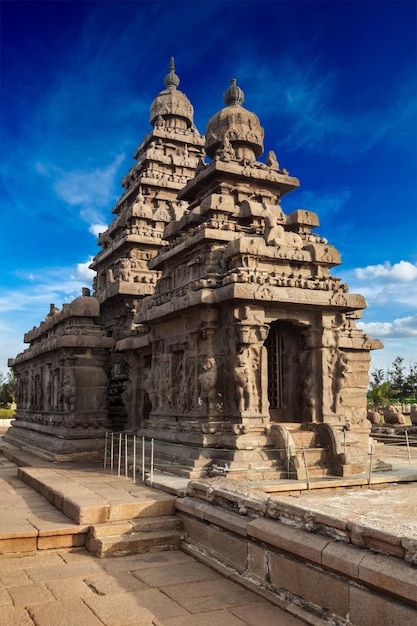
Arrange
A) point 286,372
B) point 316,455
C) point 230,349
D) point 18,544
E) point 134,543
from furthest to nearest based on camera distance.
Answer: point 286,372
point 230,349
point 316,455
point 134,543
point 18,544

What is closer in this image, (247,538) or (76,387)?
(247,538)

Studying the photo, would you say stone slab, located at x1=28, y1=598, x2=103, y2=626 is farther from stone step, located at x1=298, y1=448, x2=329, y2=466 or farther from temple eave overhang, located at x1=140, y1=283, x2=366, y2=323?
temple eave overhang, located at x1=140, y1=283, x2=366, y2=323

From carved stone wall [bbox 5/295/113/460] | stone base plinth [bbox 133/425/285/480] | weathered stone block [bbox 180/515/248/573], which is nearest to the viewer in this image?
weathered stone block [bbox 180/515/248/573]

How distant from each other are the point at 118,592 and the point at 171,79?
1098 inches

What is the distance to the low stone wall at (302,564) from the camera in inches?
181

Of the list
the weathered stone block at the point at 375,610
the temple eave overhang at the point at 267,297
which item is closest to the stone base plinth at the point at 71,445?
the temple eave overhang at the point at 267,297

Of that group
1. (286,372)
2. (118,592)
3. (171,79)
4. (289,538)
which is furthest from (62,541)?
(171,79)

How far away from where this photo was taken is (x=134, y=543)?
7.54 metres

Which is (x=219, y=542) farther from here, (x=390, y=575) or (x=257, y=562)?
(x=390, y=575)

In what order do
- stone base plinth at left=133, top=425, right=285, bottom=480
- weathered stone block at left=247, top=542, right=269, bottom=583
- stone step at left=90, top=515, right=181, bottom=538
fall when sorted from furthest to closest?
stone base plinth at left=133, top=425, right=285, bottom=480 < stone step at left=90, top=515, right=181, bottom=538 < weathered stone block at left=247, top=542, right=269, bottom=583

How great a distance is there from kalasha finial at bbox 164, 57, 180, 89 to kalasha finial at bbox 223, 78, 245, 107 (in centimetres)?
1271

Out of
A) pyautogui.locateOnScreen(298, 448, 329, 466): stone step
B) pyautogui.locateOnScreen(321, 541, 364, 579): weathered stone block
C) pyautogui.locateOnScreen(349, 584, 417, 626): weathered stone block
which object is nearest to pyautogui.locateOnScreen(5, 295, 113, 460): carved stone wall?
pyautogui.locateOnScreen(298, 448, 329, 466): stone step

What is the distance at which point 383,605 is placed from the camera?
4.59 m

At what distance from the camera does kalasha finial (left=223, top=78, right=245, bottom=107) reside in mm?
17266
